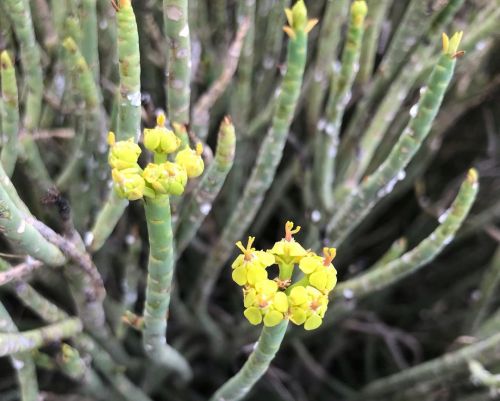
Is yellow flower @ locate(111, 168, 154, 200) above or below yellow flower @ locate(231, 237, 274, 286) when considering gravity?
above

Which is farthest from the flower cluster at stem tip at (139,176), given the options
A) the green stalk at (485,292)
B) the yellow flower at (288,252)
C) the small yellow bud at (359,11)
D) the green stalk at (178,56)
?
the green stalk at (485,292)

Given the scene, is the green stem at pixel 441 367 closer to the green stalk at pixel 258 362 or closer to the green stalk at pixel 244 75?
the green stalk at pixel 258 362

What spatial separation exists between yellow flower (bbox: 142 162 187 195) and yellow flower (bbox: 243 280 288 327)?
114 millimetres

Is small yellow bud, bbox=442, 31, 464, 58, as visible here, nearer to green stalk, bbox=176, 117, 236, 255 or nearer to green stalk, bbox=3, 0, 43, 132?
green stalk, bbox=176, 117, 236, 255

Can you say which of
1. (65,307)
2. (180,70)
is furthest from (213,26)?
(65,307)

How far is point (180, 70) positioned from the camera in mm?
758

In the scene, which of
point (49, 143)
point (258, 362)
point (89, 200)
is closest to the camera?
point (258, 362)

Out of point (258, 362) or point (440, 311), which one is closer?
point (258, 362)

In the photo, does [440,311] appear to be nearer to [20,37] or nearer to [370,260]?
[370,260]

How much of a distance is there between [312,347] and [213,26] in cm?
74

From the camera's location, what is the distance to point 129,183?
1.75 feet

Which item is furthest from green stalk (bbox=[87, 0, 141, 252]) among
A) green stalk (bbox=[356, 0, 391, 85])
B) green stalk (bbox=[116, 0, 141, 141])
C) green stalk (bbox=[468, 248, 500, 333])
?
green stalk (bbox=[468, 248, 500, 333])

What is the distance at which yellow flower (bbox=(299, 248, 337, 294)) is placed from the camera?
1.83 feet

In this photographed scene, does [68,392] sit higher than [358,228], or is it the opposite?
[358,228]
